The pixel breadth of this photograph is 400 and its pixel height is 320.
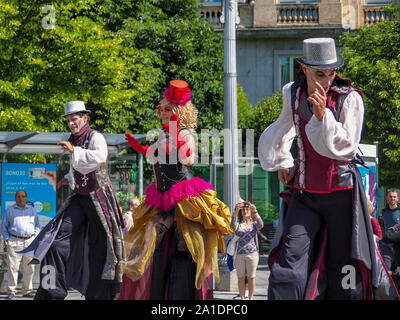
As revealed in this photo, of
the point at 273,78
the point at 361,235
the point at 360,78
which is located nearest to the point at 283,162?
the point at 361,235

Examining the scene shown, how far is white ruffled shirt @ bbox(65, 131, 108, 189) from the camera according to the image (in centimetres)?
701

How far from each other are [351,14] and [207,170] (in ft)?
45.9

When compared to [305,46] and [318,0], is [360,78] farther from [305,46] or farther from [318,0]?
[305,46]

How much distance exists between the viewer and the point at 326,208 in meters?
4.81

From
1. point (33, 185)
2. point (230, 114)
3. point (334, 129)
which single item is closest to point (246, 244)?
point (230, 114)

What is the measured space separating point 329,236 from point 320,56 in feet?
3.70

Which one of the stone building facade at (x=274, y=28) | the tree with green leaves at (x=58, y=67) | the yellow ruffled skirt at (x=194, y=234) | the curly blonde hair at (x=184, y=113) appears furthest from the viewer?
the stone building facade at (x=274, y=28)

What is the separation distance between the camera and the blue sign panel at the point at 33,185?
525 inches

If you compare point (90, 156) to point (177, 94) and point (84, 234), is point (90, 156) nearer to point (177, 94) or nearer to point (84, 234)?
point (84, 234)

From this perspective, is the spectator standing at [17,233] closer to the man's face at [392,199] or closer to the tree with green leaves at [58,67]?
the tree with green leaves at [58,67]

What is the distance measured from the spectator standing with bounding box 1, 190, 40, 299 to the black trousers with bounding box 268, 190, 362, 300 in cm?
870

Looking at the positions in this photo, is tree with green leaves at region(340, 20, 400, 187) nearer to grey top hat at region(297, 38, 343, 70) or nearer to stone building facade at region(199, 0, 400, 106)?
stone building facade at region(199, 0, 400, 106)

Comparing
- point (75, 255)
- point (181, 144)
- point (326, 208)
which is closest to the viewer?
point (326, 208)

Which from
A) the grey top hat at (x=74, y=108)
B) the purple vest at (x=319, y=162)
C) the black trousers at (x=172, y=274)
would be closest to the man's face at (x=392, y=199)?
the grey top hat at (x=74, y=108)
